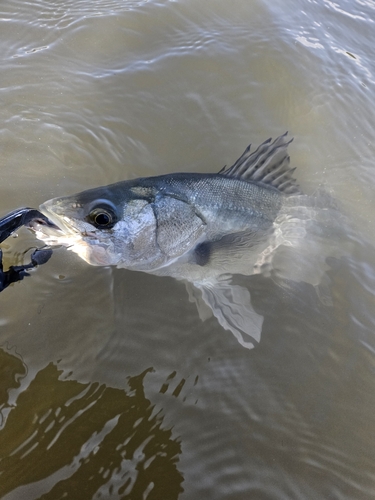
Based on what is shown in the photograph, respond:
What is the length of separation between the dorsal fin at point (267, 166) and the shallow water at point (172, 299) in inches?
37.6

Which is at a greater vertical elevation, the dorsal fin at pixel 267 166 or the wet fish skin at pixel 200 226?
the dorsal fin at pixel 267 166

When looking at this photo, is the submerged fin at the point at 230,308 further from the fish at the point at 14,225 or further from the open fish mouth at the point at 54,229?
the fish at the point at 14,225

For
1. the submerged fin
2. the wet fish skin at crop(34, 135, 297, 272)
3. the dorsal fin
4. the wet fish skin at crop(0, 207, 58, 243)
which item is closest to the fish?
the wet fish skin at crop(0, 207, 58, 243)

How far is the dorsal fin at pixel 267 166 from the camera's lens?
3.75 m

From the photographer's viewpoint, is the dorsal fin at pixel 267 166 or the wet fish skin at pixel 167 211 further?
the dorsal fin at pixel 267 166

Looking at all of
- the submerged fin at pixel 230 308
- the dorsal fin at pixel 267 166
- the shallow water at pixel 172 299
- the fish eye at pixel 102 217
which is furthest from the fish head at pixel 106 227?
the dorsal fin at pixel 267 166

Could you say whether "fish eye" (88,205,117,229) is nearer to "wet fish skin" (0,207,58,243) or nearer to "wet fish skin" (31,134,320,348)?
"wet fish skin" (31,134,320,348)

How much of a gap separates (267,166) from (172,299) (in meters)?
1.48

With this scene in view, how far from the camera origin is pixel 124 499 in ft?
8.57

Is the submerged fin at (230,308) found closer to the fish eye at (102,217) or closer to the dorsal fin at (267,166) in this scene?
the dorsal fin at (267,166)

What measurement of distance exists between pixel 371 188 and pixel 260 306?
2.39 m

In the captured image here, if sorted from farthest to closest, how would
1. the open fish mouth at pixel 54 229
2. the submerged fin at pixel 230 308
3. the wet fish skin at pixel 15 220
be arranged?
the submerged fin at pixel 230 308, the open fish mouth at pixel 54 229, the wet fish skin at pixel 15 220

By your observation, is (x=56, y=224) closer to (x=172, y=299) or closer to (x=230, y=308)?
(x=172, y=299)

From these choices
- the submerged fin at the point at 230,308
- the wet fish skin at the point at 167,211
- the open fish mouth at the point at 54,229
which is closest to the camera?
A: the open fish mouth at the point at 54,229
